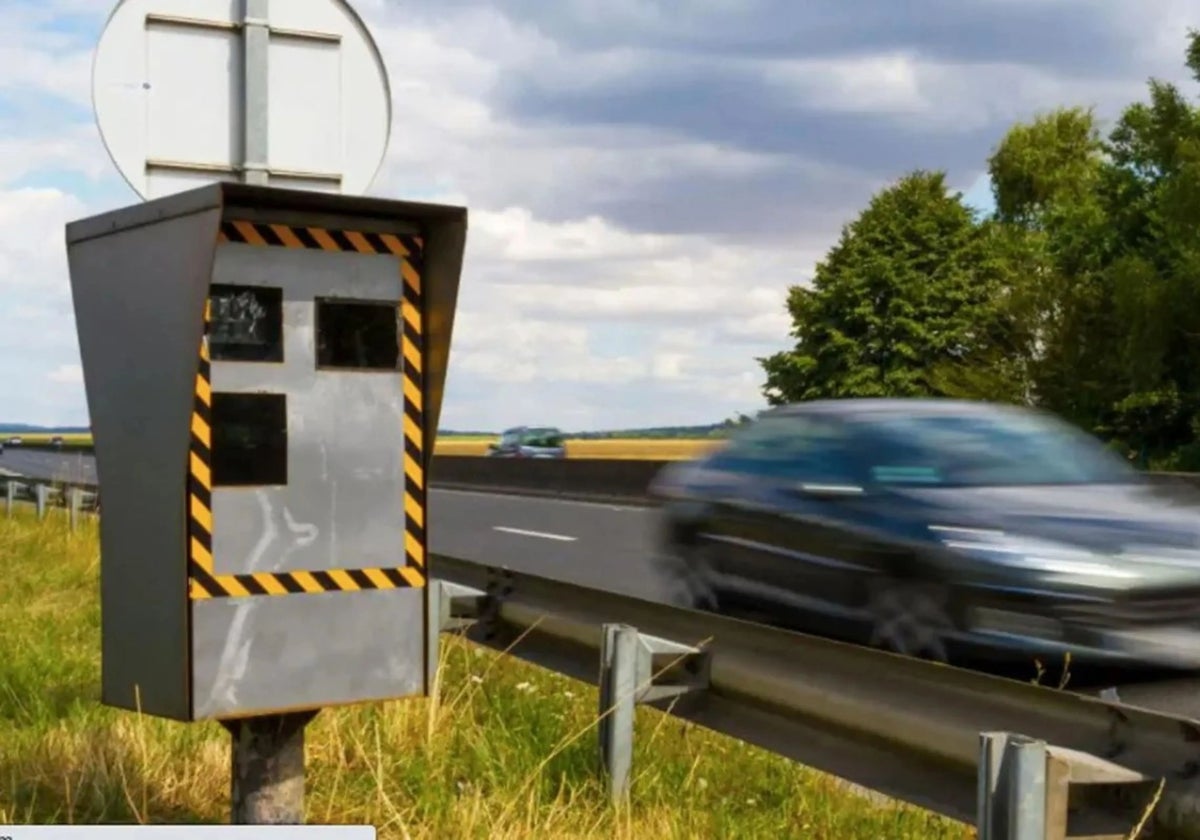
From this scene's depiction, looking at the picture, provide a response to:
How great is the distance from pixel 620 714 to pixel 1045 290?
6013 centimetres

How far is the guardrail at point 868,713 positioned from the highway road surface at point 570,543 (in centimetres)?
342

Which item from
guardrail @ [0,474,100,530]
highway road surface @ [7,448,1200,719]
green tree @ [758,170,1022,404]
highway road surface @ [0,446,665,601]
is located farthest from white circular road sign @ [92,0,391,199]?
green tree @ [758,170,1022,404]

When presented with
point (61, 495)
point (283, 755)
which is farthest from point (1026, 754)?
point (61, 495)

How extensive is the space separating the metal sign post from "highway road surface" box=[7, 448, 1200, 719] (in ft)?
Answer: 17.1

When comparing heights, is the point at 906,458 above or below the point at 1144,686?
above

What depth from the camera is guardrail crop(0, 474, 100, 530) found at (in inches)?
786

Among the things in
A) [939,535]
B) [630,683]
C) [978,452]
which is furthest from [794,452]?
[630,683]

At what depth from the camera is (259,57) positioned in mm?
5977

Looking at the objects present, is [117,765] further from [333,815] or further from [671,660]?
[671,660]

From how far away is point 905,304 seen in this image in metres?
68.8

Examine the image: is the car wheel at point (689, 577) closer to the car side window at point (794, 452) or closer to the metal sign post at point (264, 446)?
the car side window at point (794, 452)

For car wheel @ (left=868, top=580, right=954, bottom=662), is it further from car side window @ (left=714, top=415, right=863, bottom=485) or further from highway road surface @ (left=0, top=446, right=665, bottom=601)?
highway road surface @ (left=0, top=446, right=665, bottom=601)

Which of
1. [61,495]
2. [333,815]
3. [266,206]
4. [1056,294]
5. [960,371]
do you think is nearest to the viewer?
[266,206]

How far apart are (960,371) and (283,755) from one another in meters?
64.3
